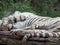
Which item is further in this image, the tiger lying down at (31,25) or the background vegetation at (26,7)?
the background vegetation at (26,7)

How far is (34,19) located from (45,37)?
1037 mm

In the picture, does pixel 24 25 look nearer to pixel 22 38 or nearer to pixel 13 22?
pixel 13 22

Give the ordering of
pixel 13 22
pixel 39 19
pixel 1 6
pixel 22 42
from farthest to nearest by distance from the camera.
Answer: pixel 1 6, pixel 13 22, pixel 39 19, pixel 22 42

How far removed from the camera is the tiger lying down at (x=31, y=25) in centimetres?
430

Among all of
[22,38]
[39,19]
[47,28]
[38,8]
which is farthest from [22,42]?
[38,8]

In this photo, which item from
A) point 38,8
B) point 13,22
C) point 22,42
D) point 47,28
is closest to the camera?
point 22,42

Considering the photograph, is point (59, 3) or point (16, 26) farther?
point (59, 3)

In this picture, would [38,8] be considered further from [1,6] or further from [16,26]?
[16,26]

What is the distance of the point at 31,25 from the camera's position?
4.90 metres

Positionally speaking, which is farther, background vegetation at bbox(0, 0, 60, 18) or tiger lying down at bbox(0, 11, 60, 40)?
background vegetation at bbox(0, 0, 60, 18)

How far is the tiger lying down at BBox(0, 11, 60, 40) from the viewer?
169 inches

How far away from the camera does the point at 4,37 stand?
434 centimetres

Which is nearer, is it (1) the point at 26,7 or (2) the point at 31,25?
(2) the point at 31,25

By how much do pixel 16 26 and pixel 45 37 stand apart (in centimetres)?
111
